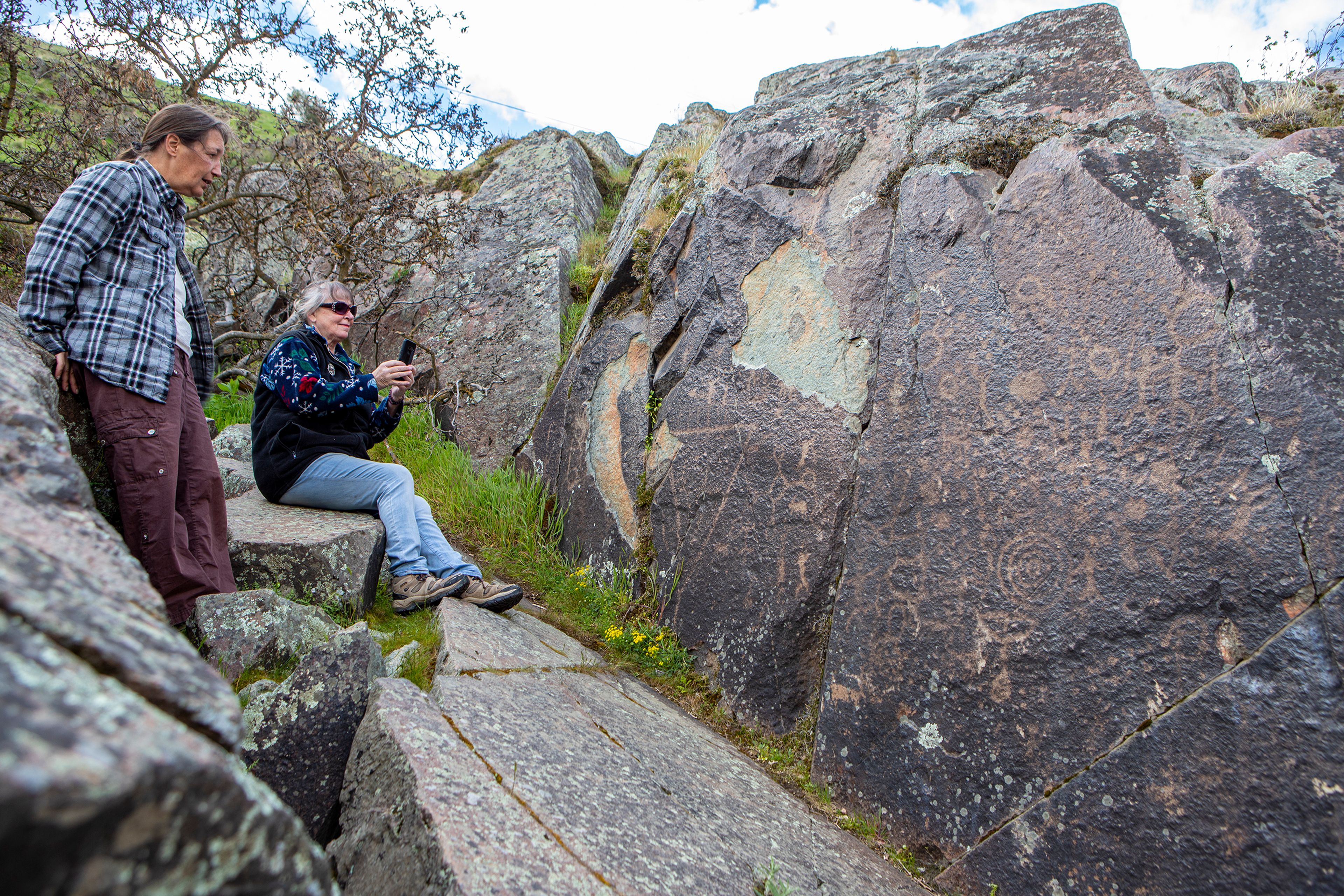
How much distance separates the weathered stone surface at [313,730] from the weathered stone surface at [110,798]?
48.3 inches

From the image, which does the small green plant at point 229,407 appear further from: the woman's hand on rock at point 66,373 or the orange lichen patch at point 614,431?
the woman's hand on rock at point 66,373

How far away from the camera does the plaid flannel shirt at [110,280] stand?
2.36 meters

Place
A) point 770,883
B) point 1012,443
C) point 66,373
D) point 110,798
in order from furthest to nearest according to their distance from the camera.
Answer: point 1012,443 < point 66,373 < point 770,883 < point 110,798

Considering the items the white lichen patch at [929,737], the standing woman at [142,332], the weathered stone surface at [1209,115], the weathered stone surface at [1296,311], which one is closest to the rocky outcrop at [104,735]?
the standing woman at [142,332]

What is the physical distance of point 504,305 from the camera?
5.99 m

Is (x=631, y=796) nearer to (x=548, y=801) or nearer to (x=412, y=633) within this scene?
(x=548, y=801)

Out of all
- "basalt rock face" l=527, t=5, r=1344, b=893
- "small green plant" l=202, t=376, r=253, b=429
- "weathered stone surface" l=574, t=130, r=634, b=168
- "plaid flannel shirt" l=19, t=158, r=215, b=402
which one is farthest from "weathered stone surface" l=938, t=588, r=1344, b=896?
"weathered stone surface" l=574, t=130, r=634, b=168

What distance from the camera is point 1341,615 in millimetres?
2061

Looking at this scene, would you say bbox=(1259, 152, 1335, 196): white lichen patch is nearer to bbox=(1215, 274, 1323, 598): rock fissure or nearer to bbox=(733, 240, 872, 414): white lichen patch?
bbox=(1215, 274, 1323, 598): rock fissure

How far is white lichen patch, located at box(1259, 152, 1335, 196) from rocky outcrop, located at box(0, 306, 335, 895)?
3449 millimetres

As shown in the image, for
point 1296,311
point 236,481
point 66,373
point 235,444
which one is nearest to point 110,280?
point 66,373

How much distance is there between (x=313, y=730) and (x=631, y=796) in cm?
91

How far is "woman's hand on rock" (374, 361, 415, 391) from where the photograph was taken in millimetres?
3523

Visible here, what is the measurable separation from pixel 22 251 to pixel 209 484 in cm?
466
